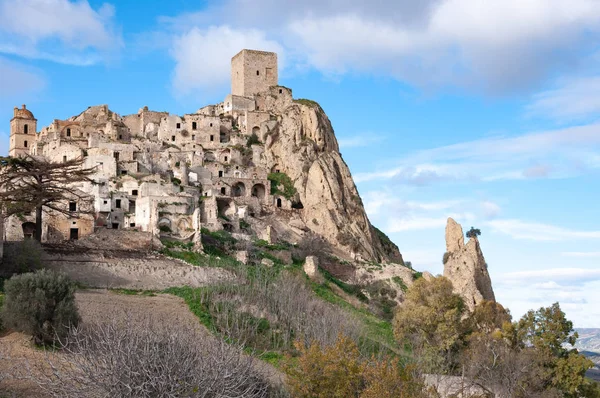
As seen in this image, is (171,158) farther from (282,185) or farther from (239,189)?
(282,185)

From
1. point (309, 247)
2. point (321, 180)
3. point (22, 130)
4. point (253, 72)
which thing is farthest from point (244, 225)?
point (22, 130)

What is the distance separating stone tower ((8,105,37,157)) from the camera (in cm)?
7525

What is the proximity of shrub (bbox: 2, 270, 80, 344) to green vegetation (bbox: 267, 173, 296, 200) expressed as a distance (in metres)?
38.7

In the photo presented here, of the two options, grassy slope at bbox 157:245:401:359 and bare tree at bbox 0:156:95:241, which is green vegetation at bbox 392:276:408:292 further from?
bare tree at bbox 0:156:95:241

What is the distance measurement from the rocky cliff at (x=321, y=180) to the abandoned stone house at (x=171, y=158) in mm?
1599

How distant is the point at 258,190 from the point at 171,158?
7900mm

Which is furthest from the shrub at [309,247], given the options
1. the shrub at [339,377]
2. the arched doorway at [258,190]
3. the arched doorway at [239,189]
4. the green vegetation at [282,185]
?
the shrub at [339,377]

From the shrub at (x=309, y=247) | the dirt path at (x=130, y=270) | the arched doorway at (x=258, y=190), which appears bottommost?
the dirt path at (x=130, y=270)

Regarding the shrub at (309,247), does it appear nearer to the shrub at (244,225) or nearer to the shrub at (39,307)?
the shrub at (244,225)

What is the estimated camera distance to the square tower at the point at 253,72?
264ft

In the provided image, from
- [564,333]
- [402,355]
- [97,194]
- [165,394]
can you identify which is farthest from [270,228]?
[165,394]

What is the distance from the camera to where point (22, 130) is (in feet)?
249

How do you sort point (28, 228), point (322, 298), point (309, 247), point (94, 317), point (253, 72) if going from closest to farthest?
point (94, 317)
point (322, 298)
point (28, 228)
point (309, 247)
point (253, 72)

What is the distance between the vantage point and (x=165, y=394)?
19.2 meters
